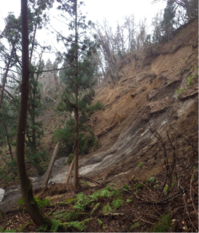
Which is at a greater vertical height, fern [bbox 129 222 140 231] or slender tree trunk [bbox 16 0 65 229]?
slender tree trunk [bbox 16 0 65 229]

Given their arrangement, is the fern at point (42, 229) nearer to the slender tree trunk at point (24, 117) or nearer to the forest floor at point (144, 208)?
the forest floor at point (144, 208)

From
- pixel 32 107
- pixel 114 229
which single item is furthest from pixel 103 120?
pixel 114 229

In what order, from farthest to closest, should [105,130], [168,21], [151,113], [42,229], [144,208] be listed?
[168,21]
[105,130]
[151,113]
[42,229]
[144,208]

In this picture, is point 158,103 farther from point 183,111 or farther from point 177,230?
point 177,230

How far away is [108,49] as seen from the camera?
27578mm

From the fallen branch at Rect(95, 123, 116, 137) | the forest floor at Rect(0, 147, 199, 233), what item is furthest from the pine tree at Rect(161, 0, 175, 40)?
the forest floor at Rect(0, 147, 199, 233)

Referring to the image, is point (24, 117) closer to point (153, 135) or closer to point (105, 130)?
point (153, 135)

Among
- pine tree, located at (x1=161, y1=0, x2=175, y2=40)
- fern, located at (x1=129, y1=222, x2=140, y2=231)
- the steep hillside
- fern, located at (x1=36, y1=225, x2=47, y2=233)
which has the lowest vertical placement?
fern, located at (x1=129, y1=222, x2=140, y2=231)

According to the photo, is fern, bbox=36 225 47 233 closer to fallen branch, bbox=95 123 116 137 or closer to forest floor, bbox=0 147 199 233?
forest floor, bbox=0 147 199 233

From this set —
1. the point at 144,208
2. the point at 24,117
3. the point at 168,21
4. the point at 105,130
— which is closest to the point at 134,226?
the point at 144,208

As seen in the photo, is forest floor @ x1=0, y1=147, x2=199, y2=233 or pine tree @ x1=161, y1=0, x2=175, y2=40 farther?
pine tree @ x1=161, y1=0, x2=175, y2=40

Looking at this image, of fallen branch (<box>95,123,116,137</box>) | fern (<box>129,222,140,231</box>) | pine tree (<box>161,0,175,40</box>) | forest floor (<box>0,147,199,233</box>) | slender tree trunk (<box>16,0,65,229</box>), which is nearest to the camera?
forest floor (<box>0,147,199,233</box>)

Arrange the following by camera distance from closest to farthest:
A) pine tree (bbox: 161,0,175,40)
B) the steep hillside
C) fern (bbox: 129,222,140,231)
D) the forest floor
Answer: the forest floor → fern (bbox: 129,222,140,231) → the steep hillside → pine tree (bbox: 161,0,175,40)

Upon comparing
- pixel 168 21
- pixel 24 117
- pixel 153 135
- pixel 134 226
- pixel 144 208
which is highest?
pixel 168 21
